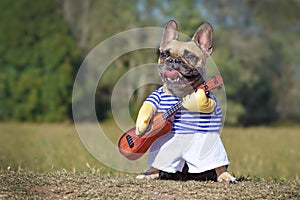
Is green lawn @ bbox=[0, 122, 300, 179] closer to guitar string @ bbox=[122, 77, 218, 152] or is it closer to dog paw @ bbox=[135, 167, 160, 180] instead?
dog paw @ bbox=[135, 167, 160, 180]

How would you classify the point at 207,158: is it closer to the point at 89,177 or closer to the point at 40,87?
the point at 89,177

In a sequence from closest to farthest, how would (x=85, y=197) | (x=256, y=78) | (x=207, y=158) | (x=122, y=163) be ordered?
(x=85, y=197) → (x=207, y=158) → (x=122, y=163) → (x=256, y=78)

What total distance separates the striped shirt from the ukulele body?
0.08 metres

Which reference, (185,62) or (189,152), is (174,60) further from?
(189,152)

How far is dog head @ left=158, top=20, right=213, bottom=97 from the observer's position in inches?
242

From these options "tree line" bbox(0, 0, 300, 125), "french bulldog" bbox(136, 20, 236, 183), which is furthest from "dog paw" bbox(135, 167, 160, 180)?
"tree line" bbox(0, 0, 300, 125)

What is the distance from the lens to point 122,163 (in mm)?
10547

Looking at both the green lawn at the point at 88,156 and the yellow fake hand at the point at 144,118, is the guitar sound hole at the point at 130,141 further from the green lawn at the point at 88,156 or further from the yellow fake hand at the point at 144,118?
the green lawn at the point at 88,156

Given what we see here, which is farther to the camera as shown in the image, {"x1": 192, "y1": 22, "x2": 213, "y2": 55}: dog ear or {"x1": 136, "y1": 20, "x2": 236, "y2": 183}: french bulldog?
{"x1": 192, "y1": 22, "x2": 213, "y2": 55}: dog ear

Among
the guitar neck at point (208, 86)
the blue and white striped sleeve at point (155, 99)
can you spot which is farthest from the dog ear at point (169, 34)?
the guitar neck at point (208, 86)

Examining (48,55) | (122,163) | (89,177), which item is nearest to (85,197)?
(89,177)

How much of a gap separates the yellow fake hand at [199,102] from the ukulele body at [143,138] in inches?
10.5

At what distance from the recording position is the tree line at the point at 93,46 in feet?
114

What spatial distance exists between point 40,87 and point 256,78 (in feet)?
40.5
